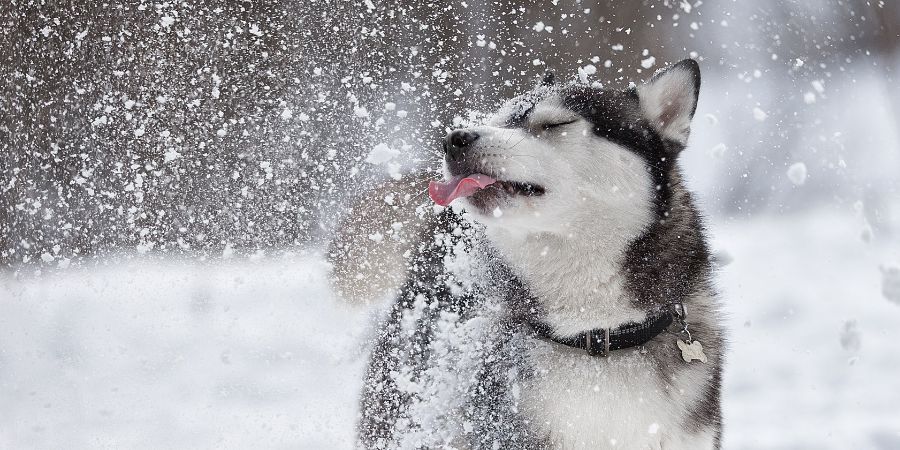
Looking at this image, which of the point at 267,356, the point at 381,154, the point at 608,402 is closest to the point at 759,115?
the point at 381,154

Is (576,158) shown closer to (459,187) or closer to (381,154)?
(459,187)

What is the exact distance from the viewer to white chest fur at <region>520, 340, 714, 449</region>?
1.34m

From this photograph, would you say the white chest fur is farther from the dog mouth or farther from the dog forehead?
the dog forehead

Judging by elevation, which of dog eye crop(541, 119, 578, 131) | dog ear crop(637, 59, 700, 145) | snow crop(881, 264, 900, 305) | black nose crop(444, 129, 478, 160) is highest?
black nose crop(444, 129, 478, 160)

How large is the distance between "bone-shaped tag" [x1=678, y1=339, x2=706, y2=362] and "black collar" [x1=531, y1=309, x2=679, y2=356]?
6cm

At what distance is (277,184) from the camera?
9.32 ft

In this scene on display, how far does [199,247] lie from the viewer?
9.38 feet

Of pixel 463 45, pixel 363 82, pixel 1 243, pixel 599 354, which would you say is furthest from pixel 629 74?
pixel 1 243

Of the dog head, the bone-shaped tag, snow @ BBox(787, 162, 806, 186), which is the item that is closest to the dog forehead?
the dog head

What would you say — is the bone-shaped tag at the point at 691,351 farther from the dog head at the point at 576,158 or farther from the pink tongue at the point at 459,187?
the pink tongue at the point at 459,187

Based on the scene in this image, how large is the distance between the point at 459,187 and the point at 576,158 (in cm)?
29

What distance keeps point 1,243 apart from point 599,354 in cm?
285

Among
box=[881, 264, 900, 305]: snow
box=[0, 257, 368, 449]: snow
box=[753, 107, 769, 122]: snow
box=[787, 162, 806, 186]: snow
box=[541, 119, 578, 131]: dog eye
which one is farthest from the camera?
box=[753, 107, 769, 122]: snow

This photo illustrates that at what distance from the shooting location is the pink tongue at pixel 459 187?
1.29m
